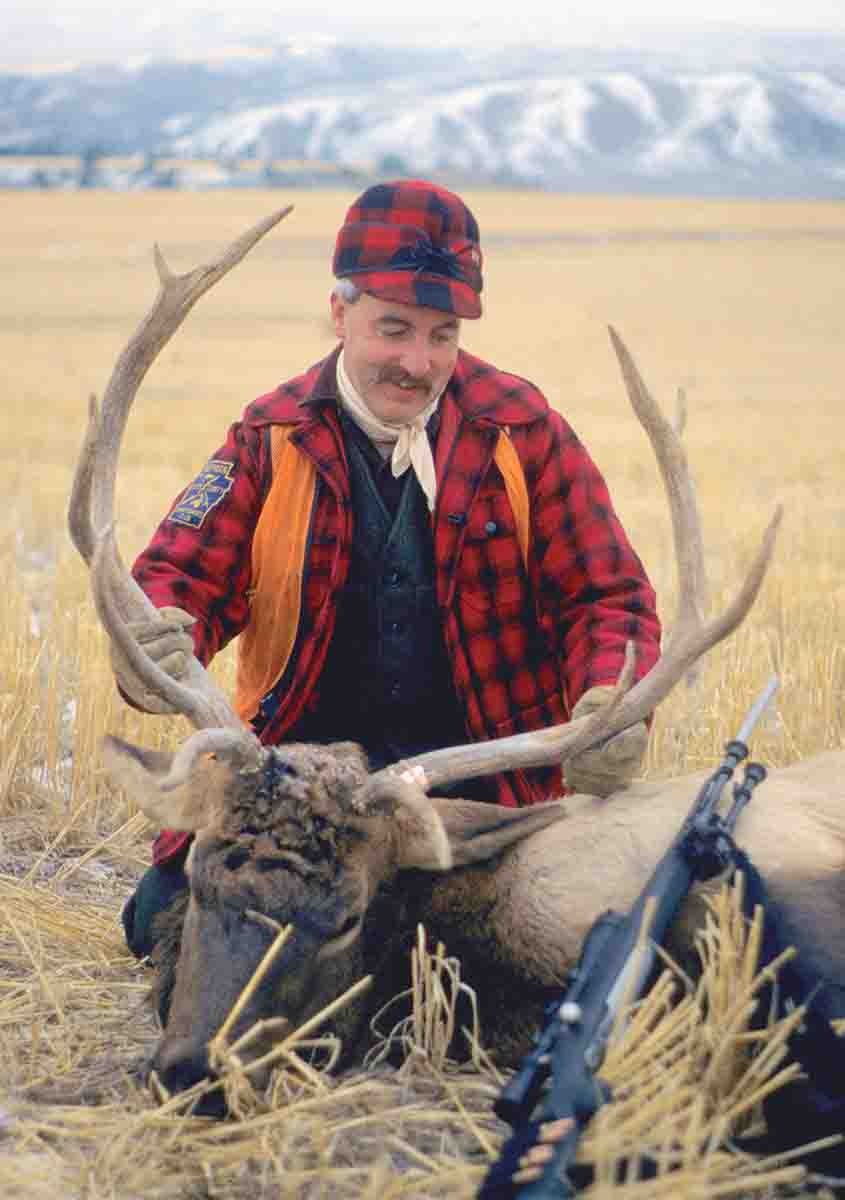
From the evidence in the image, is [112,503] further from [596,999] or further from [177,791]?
[596,999]

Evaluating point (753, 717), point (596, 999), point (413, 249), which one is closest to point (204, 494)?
point (413, 249)

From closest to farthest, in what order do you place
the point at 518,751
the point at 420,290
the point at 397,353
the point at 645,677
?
the point at 518,751 < the point at 645,677 < the point at 420,290 < the point at 397,353

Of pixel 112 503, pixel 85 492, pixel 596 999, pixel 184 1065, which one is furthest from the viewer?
pixel 112 503

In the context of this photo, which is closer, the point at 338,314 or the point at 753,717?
the point at 753,717

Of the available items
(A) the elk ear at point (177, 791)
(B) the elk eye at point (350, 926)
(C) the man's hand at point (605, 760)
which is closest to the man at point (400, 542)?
(C) the man's hand at point (605, 760)

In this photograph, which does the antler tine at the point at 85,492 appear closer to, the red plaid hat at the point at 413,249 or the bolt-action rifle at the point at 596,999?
the red plaid hat at the point at 413,249

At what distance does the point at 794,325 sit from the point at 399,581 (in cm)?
2706

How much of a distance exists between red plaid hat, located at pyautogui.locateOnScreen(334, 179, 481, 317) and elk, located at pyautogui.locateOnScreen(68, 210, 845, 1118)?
1.91 ft

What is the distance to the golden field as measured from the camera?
3277 millimetres

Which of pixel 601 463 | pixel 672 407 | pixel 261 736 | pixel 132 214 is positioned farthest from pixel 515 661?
pixel 132 214

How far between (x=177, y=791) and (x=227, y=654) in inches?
136

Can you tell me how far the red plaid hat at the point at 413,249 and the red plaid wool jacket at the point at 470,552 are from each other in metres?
0.35

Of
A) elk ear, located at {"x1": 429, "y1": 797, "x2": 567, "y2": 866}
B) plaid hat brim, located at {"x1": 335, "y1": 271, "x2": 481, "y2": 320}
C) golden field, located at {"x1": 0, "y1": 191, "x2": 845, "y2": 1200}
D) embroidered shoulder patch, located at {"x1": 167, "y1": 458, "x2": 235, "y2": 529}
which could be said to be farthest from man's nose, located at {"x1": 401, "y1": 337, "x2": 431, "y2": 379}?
elk ear, located at {"x1": 429, "y1": 797, "x2": 567, "y2": 866}

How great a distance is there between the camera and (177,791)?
3.45 m
